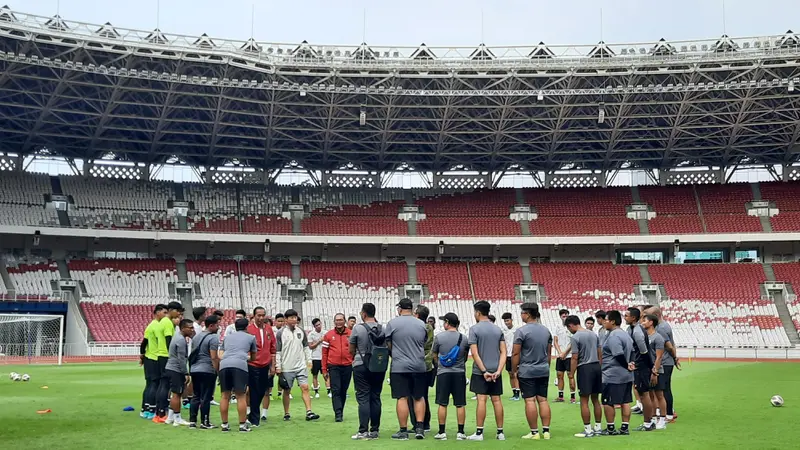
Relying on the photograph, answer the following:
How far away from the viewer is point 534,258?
2375 inches

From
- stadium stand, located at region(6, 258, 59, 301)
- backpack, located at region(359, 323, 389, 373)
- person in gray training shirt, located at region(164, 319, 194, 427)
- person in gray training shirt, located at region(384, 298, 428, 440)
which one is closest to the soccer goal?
stadium stand, located at region(6, 258, 59, 301)

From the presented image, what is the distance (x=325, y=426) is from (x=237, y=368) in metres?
1.87

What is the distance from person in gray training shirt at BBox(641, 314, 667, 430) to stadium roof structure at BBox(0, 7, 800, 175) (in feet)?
99.8

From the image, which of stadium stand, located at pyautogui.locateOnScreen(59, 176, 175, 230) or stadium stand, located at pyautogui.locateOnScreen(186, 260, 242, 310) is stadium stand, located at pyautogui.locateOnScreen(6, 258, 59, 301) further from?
stadium stand, located at pyautogui.locateOnScreen(186, 260, 242, 310)

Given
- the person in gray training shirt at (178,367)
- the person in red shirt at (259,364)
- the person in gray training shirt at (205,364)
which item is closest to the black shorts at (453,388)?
the person in red shirt at (259,364)

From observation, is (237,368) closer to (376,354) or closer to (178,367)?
(178,367)

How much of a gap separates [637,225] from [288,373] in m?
45.7

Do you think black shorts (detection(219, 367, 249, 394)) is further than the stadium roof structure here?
No

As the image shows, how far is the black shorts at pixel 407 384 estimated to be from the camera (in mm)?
13492

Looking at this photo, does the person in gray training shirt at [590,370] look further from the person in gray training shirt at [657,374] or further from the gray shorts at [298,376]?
the gray shorts at [298,376]

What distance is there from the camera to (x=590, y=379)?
1395 centimetres

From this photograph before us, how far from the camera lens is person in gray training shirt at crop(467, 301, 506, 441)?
1330 centimetres

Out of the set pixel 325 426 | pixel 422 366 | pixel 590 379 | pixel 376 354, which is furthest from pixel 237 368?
pixel 590 379

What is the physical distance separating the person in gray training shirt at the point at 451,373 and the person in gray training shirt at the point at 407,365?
279 mm
